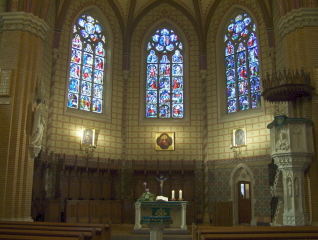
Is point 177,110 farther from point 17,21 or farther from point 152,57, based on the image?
point 17,21

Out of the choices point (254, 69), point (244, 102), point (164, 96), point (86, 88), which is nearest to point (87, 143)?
point (86, 88)

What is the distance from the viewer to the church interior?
1473 cm

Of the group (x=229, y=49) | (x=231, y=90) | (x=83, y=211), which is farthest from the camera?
(x=229, y=49)

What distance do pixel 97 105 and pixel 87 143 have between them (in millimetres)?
2520

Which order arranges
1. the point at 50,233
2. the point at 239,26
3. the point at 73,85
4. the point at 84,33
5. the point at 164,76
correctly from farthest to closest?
1. the point at 164,76
2. the point at 239,26
3. the point at 84,33
4. the point at 73,85
5. the point at 50,233

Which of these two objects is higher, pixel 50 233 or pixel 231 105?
pixel 231 105

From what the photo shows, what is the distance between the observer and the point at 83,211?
18.5 m

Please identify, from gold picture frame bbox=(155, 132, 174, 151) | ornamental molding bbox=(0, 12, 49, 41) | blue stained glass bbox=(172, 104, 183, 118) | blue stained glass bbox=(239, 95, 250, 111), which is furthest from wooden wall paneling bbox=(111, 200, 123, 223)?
ornamental molding bbox=(0, 12, 49, 41)

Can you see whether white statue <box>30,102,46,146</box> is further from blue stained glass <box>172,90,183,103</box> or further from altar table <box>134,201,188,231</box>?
blue stained glass <box>172,90,183,103</box>

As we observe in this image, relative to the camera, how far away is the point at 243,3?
835 inches

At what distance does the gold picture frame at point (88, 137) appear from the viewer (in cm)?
1988

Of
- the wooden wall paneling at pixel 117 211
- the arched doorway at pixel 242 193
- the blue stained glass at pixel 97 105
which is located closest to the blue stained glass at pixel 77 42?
the blue stained glass at pixel 97 105

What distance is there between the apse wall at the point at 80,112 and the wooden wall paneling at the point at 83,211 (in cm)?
263

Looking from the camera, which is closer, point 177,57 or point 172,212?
point 172,212
